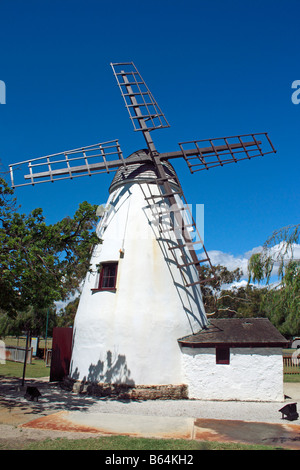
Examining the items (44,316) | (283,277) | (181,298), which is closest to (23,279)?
(181,298)

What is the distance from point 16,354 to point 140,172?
17735 mm

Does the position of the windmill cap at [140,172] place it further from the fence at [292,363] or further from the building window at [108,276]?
the fence at [292,363]

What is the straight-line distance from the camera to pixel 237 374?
12297mm

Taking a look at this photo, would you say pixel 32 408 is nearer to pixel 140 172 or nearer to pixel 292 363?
pixel 140 172

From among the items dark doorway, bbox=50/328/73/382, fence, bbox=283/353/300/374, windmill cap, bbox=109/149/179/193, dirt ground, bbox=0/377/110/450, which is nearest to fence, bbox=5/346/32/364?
dirt ground, bbox=0/377/110/450

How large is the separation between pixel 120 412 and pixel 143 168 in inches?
355

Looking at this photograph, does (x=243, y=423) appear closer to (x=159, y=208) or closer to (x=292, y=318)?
(x=292, y=318)

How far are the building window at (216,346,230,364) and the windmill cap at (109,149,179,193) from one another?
6536 millimetres

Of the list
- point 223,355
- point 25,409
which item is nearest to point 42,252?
point 25,409

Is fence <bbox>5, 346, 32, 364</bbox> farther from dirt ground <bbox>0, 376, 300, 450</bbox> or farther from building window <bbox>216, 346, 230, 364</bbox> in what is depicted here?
building window <bbox>216, 346, 230, 364</bbox>

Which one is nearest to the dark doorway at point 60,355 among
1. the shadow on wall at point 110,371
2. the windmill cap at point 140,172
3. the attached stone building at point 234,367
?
the shadow on wall at point 110,371

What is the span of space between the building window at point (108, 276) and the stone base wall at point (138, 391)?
336cm

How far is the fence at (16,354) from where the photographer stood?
81.5ft

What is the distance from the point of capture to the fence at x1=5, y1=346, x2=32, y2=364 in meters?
24.8
